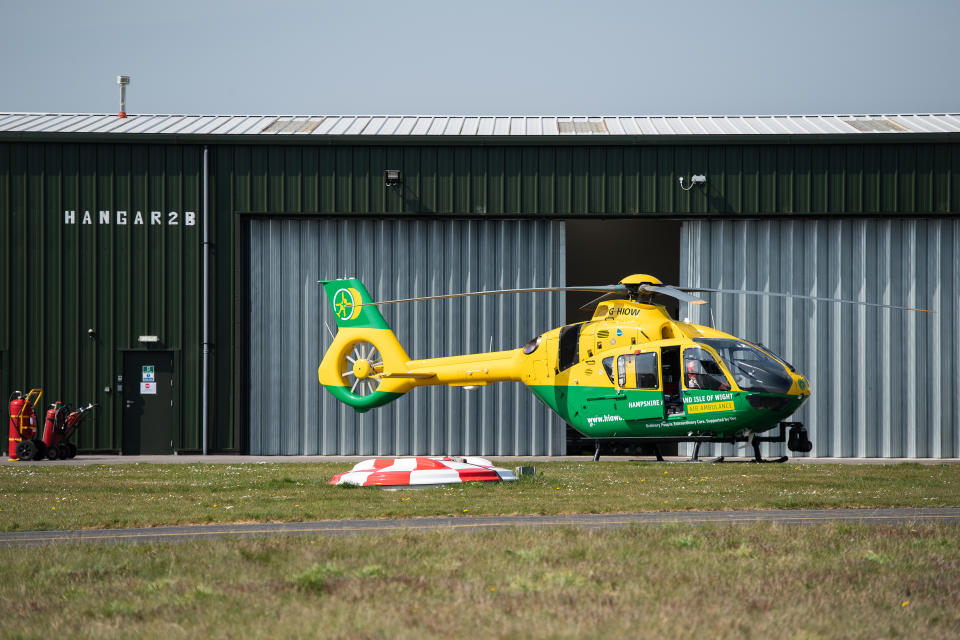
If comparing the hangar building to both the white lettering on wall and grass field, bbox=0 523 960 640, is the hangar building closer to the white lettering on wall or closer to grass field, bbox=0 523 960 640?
the white lettering on wall

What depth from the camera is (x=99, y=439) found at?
27156mm

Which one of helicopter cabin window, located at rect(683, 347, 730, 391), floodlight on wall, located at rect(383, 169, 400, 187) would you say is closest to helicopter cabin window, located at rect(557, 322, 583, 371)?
helicopter cabin window, located at rect(683, 347, 730, 391)

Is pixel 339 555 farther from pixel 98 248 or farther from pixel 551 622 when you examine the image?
pixel 98 248

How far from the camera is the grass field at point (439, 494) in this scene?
12.2 m

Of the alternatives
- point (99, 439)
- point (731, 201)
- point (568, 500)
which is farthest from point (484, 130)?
point (568, 500)

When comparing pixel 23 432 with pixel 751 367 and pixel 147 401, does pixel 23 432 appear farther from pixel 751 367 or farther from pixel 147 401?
pixel 751 367

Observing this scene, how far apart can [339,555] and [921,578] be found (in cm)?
485

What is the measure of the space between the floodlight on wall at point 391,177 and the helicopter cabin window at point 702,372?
38.5 ft

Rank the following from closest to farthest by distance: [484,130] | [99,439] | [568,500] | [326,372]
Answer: [568,500] < [326,372] < [99,439] < [484,130]

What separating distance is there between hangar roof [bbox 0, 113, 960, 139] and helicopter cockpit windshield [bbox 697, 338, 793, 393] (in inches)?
399

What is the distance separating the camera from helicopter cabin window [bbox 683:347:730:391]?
725 inches

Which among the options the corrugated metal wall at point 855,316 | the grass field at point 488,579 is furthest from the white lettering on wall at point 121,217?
the grass field at point 488,579

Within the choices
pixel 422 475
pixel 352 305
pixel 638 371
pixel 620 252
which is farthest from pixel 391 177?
pixel 422 475

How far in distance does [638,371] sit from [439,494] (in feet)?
21.0
